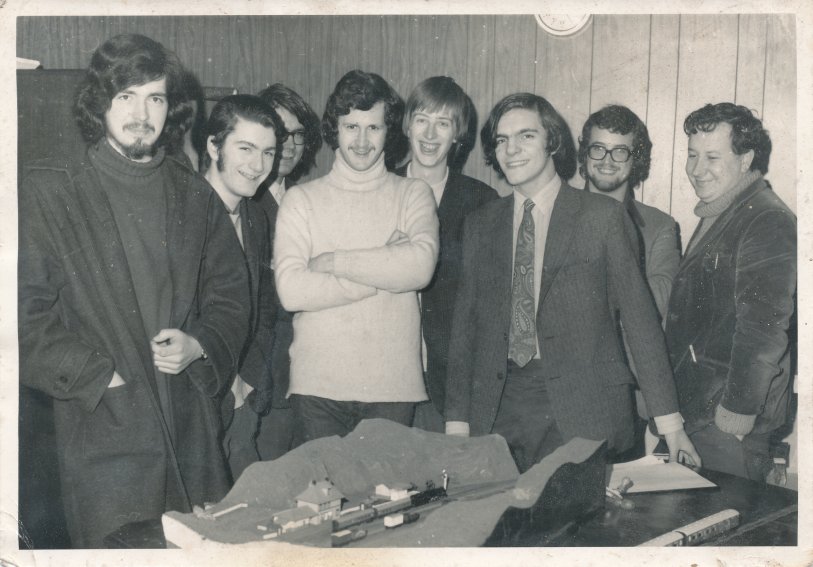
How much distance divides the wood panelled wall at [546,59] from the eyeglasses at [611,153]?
0.07 m

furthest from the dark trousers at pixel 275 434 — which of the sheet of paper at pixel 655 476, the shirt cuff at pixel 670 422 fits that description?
the shirt cuff at pixel 670 422

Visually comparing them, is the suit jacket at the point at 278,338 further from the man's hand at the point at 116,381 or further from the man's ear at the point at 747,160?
the man's ear at the point at 747,160

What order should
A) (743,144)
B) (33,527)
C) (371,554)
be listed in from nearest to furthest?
(371,554)
(33,527)
(743,144)

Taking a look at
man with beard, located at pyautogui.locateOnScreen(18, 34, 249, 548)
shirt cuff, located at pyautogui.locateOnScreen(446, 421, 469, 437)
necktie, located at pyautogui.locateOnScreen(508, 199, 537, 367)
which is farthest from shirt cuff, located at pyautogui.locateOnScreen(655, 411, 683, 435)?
man with beard, located at pyautogui.locateOnScreen(18, 34, 249, 548)

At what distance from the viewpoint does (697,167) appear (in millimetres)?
2254

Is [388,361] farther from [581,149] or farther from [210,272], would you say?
[581,149]

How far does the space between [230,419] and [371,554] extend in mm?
570

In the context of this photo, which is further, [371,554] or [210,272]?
[210,272]

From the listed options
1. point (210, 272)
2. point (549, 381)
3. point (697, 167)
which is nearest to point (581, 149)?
→ point (697, 167)

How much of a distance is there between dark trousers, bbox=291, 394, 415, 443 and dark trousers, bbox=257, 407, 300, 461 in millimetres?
59

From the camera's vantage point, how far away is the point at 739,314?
86.2 inches

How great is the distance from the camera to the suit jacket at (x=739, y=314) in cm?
217

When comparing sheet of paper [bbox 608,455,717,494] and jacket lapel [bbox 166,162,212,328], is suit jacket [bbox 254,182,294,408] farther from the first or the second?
sheet of paper [bbox 608,455,717,494]

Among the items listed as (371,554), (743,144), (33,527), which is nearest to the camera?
(371,554)
